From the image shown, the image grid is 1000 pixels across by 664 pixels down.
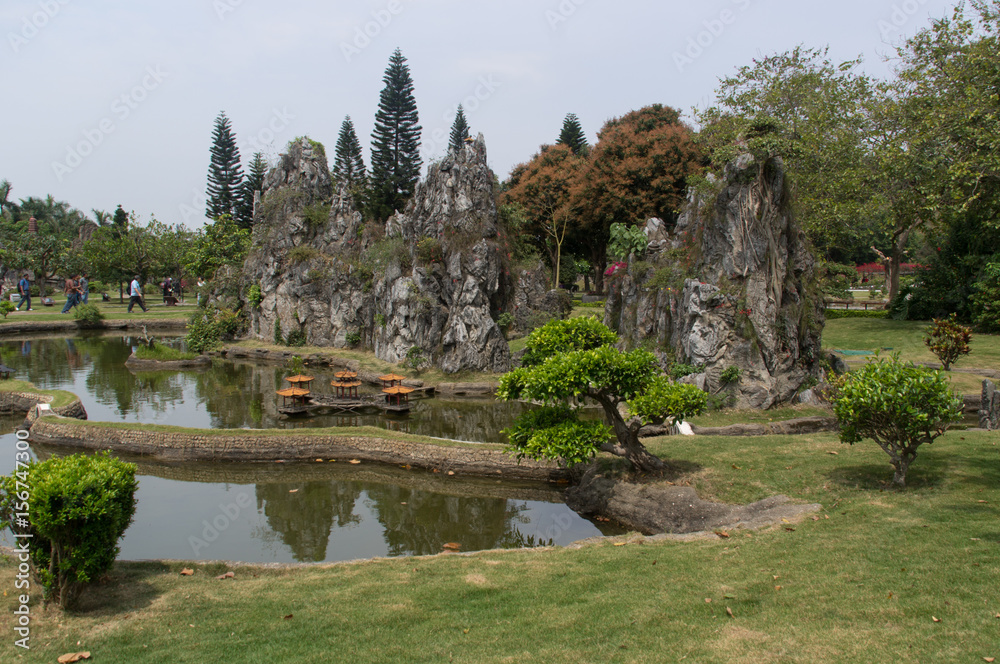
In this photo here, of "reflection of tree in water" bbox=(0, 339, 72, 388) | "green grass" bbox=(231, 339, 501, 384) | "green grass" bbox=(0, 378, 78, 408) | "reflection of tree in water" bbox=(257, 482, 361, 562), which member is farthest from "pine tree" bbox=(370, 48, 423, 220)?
"reflection of tree in water" bbox=(257, 482, 361, 562)

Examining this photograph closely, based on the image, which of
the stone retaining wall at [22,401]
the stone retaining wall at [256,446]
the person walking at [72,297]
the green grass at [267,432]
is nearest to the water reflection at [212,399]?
the stone retaining wall at [22,401]

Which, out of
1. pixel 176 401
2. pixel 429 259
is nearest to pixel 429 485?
pixel 176 401

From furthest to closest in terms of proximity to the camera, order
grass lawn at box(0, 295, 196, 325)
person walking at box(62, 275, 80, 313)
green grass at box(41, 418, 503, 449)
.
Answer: person walking at box(62, 275, 80, 313) → grass lawn at box(0, 295, 196, 325) → green grass at box(41, 418, 503, 449)

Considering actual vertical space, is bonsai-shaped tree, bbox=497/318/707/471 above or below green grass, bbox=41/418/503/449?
above

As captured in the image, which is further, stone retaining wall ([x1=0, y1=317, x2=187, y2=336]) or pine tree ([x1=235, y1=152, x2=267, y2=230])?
pine tree ([x1=235, y1=152, x2=267, y2=230])

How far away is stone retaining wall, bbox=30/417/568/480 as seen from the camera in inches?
563

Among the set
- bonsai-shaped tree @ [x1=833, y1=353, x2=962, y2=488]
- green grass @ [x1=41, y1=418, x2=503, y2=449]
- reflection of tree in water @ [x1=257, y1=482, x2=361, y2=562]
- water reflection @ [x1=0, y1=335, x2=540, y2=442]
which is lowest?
reflection of tree in water @ [x1=257, y1=482, x2=361, y2=562]

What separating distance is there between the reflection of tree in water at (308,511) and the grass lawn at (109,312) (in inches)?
1288

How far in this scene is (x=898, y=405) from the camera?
8.90m

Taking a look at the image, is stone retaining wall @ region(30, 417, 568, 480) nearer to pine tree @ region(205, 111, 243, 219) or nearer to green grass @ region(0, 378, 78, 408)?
green grass @ region(0, 378, 78, 408)

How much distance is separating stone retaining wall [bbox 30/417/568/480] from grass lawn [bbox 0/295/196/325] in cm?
2824

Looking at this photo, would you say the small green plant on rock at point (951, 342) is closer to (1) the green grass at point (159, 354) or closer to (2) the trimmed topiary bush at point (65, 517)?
(2) the trimmed topiary bush at point (65, 517)

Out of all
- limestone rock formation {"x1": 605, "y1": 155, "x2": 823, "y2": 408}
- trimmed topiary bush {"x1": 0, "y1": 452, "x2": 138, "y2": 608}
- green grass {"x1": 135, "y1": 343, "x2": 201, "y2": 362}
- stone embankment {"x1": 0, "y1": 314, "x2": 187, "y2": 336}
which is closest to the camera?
trimmed topiary bush {"x1": 0, "y1": 452, "x2": 138, "y2": 608}

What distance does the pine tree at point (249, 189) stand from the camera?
52.7 meters
